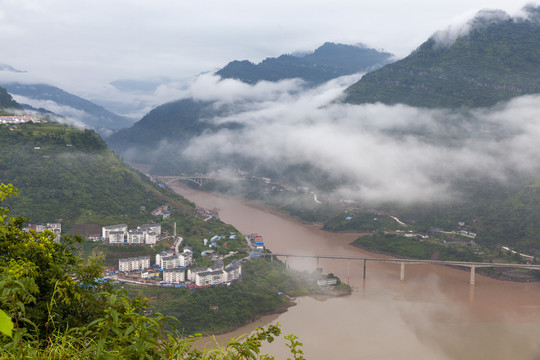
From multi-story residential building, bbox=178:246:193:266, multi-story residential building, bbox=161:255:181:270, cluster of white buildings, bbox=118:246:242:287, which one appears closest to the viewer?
cluster of white buildings, bbox=118:246:242:287

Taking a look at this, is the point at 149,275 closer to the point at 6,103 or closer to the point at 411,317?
the point at 411,317

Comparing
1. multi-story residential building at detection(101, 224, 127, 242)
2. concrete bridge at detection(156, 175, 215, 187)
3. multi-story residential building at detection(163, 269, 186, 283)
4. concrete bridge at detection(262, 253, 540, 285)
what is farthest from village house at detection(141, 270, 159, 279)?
concrete bridge at detection(156, 175, 215, 187)

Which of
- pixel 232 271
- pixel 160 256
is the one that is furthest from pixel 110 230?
pixel 232 271

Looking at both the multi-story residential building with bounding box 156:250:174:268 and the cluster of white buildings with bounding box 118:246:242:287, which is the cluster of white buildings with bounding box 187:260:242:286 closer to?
the cluster of white buildings with bounding box 118:246:242:287

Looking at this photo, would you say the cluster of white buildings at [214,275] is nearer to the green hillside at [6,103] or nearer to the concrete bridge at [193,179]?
the green hillside at [6,103]

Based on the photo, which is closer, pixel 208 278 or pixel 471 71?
pixel 208 278

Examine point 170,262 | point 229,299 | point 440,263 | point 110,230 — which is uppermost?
point 110,230

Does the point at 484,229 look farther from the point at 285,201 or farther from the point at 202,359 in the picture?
the point at 202,359
